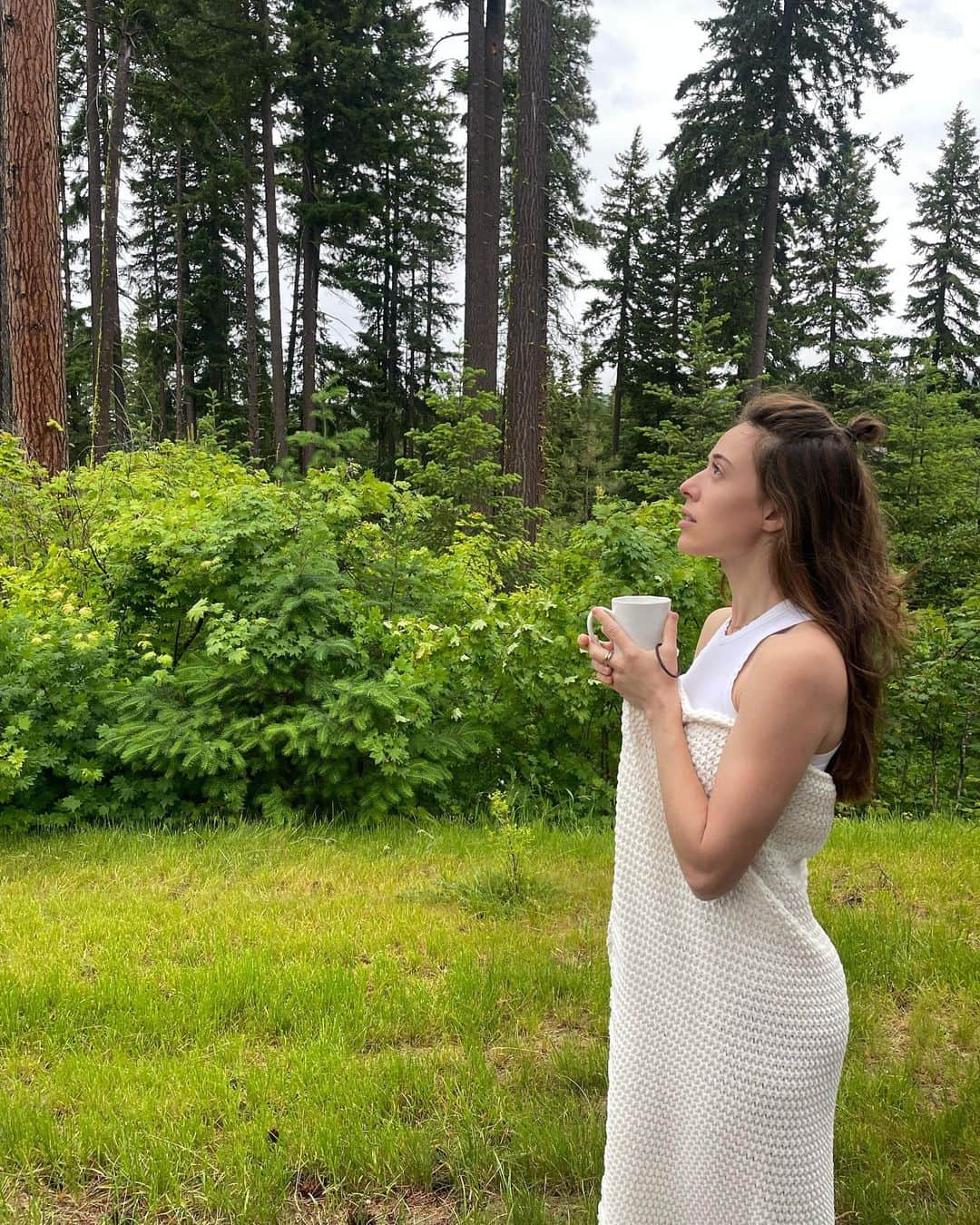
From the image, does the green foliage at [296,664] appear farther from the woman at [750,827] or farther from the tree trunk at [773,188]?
the tree trunk at [773,188]

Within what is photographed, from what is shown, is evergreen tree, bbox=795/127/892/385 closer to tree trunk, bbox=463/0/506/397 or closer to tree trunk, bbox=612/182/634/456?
tree trunk, bbox=612/182/634/456

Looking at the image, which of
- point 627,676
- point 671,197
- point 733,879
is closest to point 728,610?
point 627,676

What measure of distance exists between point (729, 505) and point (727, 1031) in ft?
2.82

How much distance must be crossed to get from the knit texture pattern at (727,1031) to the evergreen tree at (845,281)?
71.4ft

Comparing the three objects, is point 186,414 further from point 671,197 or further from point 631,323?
point 671,197

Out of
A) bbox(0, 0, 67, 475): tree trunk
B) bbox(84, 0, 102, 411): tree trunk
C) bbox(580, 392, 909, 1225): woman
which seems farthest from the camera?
bbox(84, 0, 102, 411): tree trunk

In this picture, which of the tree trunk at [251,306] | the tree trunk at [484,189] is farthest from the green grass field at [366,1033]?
the tree trunk at [251,306]

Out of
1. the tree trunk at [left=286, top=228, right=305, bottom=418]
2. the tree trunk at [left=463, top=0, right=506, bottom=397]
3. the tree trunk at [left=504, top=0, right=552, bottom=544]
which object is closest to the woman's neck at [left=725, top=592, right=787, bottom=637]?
the tree trunk at [left=504, top=0, right=552, bottom=544]

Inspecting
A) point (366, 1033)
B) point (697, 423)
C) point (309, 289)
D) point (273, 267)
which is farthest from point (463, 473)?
point (309, 289)

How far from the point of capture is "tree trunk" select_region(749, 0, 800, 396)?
1709cm

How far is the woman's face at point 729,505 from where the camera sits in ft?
4.64

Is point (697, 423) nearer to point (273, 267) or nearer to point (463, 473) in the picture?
point (463, 473)

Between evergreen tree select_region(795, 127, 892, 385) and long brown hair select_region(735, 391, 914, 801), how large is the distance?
21425 millimetres

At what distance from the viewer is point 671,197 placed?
1989cm
